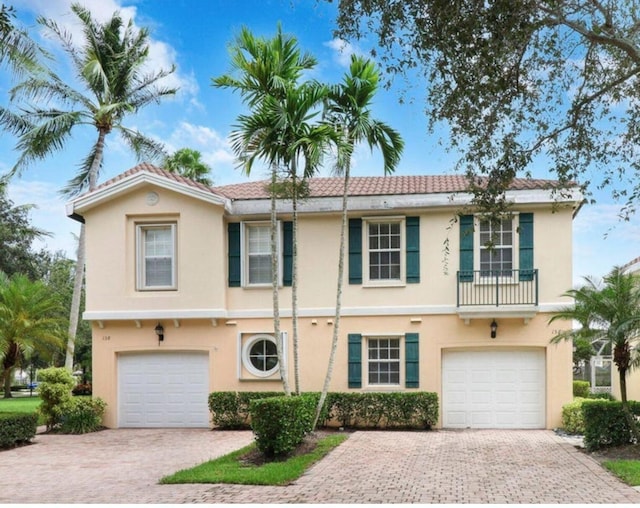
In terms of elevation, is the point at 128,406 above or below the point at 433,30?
below

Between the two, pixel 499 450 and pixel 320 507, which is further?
pixel 499 450

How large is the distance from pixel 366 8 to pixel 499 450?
8545mm

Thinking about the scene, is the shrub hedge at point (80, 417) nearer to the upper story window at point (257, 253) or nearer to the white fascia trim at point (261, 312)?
the white fascia trim at point (261, 312)

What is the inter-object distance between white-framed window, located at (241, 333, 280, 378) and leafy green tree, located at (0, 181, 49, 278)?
81.2 feet

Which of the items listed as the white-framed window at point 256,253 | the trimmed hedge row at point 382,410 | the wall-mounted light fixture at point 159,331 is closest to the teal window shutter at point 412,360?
the trimmed hedge row at point 382,410

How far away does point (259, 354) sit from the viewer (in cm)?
1841

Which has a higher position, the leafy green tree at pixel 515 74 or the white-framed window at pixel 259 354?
the leafy green tree at pixel 515 74

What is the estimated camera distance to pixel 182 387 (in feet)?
61.4

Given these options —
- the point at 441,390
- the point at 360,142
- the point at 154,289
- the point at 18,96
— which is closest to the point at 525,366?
the point at 441,390

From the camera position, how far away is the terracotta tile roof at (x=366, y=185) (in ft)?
58.8

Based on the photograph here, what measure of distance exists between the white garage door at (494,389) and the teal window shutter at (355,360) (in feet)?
7.09

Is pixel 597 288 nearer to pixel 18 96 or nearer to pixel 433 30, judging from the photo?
pixel 433 30

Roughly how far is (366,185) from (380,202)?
182 centimetres

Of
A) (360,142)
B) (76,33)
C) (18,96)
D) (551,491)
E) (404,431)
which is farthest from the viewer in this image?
(76,33)
